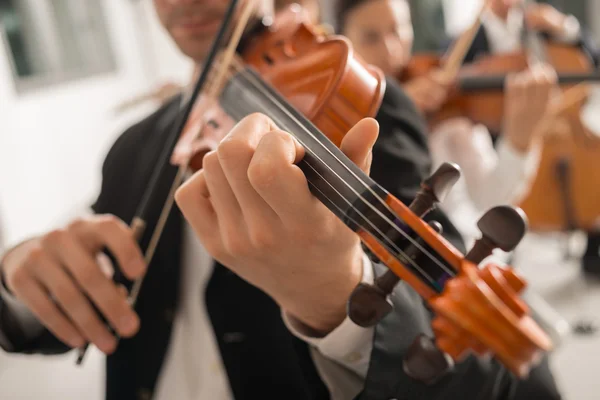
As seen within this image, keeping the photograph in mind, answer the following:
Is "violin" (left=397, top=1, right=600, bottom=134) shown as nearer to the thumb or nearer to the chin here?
the chin

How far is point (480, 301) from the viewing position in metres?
0.27

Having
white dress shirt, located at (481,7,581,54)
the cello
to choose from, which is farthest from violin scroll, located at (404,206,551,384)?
white dress shirt, located at (481,7,581,54)

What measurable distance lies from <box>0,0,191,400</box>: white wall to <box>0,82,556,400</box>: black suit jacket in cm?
50

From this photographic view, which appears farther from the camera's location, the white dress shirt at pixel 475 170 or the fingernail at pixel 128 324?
the white dress shirt at pixel 475 170

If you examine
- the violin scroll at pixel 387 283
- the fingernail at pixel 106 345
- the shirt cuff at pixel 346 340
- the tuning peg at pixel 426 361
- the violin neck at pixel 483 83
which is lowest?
the violin neck at pixel 483 83

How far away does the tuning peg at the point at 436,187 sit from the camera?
1.08 ft

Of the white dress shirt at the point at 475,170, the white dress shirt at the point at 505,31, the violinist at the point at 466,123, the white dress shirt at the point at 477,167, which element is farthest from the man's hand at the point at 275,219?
the white dress shirt at the point at 505,31

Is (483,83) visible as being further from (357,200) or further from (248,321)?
(357,200)

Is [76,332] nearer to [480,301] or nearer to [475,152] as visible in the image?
[480,301]

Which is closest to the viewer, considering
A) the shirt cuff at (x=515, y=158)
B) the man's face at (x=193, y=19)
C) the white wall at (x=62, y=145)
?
the man's face at (x=193, y=19)

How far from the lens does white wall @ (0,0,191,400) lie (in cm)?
123

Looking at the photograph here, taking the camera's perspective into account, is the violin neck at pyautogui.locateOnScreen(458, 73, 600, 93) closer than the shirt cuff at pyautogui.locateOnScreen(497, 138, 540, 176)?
No

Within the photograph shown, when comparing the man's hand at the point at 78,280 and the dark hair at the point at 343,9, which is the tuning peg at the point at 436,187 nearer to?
the man's hand at the point at 78,280

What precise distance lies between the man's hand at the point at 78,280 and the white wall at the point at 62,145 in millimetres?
627
